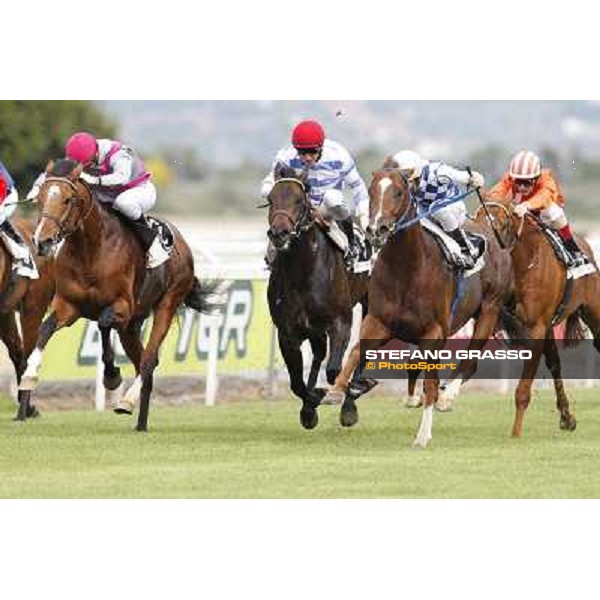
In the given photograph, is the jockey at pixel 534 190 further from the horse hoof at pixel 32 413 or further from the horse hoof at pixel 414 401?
the horse hoof at pixel 32 413

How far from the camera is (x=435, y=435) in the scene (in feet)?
36.5

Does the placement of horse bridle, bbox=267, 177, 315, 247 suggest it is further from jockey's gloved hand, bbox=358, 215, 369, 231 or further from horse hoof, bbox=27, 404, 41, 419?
horse hoof, bbox=27, 404, 41, 419

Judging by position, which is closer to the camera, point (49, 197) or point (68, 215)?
point (49, 197)

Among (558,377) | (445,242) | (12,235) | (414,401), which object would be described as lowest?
(414,401)

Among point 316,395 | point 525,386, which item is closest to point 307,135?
point 316,395

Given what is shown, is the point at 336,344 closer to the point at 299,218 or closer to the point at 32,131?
the point at 299,218

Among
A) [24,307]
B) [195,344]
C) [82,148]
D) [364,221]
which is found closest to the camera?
[364,221]

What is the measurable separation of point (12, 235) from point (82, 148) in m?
1.06

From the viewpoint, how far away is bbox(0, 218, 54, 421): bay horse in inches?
475

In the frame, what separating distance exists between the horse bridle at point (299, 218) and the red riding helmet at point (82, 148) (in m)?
1.29

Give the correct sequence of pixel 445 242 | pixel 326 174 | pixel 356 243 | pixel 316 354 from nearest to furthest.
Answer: pixel 445 242
pixel 326 174
pixel 356 243
pixel 316 354

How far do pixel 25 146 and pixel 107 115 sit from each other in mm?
7020

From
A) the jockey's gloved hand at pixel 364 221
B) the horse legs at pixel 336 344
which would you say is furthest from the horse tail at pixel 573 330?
the jockey's gloved hand at pixel 364 221

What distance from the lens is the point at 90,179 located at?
438 inches
